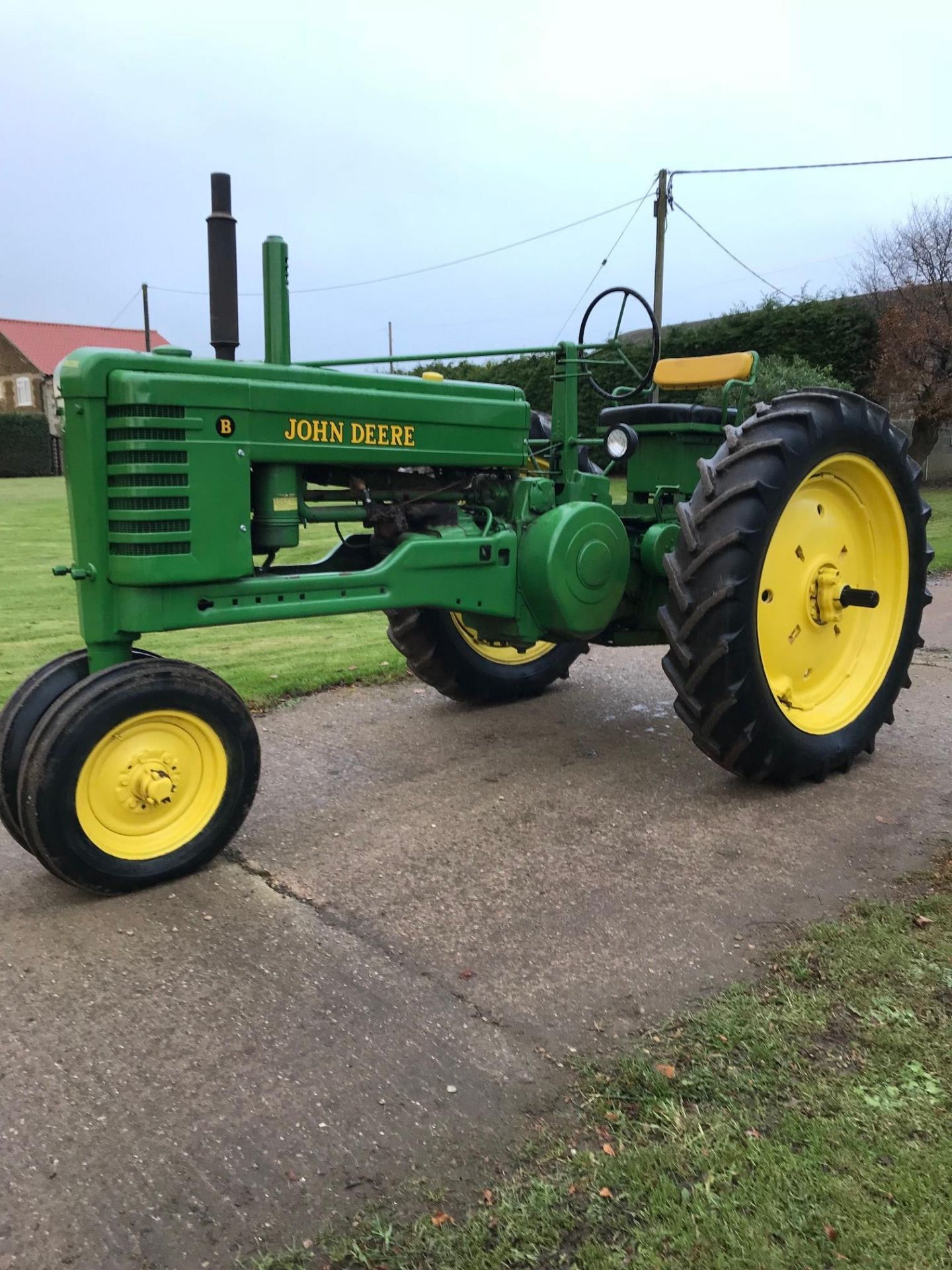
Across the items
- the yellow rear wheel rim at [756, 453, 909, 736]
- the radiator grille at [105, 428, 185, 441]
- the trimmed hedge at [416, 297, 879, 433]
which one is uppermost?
the trimmed hedge at [416, 297, 879, 433]

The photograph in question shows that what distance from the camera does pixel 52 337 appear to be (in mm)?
47156

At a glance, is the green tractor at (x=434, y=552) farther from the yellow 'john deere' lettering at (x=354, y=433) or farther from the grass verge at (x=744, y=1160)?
the grass verge at (x=744, y=1160)

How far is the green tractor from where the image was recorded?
10.0 ft

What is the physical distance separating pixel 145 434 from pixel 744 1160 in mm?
2455

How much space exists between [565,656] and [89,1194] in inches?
150

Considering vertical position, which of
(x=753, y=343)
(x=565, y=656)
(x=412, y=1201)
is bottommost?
(x=412, y=1201)

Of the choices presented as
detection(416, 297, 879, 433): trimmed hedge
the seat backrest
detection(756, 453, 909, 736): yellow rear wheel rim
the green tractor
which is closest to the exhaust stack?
the green tractor

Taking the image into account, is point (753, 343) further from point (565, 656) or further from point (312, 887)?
point (312, 887)

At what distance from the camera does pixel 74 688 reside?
9.78ft

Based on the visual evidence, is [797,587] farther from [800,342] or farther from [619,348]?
[800,342]

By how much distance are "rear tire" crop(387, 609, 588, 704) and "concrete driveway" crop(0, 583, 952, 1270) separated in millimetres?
491

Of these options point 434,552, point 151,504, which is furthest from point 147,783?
point 434,552

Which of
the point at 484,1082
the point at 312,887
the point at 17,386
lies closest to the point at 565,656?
the point at 312,887

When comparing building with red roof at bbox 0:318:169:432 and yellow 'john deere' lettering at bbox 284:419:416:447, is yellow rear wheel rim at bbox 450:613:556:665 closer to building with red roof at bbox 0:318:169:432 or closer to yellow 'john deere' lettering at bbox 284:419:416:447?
yellow 'john deere' lettering at bbox 284:419:416:447
